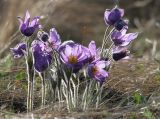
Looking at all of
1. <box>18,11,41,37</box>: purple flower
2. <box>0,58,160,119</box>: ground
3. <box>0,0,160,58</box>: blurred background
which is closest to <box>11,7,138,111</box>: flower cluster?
<box>18,11,41,37</box>: purple flower

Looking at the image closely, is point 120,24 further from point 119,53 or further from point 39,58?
point 39,58

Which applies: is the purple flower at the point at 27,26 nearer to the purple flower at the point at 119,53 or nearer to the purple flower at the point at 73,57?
the purple flower at the point at 73,57

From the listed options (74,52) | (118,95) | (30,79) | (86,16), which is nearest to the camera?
(74,52)

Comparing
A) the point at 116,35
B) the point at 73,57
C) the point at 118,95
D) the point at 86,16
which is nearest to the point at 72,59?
the point at 73,57

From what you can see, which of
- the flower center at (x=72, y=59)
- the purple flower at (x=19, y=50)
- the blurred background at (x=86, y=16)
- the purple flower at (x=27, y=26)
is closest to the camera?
the flower center at (x=72, y=59)

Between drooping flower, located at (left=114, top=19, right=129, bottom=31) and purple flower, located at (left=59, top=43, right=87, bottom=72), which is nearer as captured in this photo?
purple flower, located at (left=59, top=43, right=87, bottom=72)

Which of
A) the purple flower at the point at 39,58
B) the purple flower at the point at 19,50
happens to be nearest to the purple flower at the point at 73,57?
the purple flower at the point at 39,58

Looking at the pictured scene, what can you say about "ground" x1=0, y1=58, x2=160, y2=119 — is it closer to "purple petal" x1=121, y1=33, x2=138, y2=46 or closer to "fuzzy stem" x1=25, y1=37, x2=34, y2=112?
"fuzzy stem" x1=25, y1=37, x2=34, y2=112

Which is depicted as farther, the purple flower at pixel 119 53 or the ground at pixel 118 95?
the purple flower at pixel 119 53
